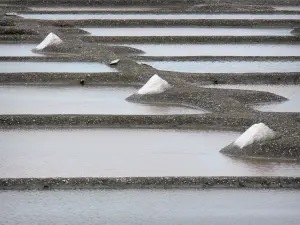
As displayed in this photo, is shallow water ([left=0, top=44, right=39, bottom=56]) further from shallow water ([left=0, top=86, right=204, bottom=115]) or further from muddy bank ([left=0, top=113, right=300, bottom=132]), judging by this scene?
muddy bank ([left=0, top=113, right=300, bottom=132])

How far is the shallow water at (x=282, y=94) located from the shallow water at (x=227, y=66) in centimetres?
94

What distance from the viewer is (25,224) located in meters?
6.18

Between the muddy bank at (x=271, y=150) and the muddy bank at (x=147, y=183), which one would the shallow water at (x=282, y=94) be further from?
the muddy bank at (x=147, y=183)

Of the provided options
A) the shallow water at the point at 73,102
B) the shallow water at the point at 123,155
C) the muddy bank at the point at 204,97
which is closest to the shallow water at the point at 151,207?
the shallow water at the point at 123,155

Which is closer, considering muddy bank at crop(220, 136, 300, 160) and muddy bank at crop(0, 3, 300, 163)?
muddy bank at crop(220, 136, 300, 160)

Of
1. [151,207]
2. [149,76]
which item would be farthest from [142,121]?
[151,207]

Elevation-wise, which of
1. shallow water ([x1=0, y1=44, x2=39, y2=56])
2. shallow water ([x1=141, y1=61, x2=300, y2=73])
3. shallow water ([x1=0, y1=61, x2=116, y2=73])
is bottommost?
shallow water ([x1=141, y1=61, x2=300, y2=73])

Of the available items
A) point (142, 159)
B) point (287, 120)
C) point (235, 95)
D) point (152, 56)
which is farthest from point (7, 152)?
point (152, 56)

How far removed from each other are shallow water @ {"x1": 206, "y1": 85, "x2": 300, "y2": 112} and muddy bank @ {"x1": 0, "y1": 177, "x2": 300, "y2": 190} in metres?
3.20

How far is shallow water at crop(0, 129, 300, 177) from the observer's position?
7.59m

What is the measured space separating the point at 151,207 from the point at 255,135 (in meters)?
1.99

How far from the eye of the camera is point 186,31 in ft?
57.0

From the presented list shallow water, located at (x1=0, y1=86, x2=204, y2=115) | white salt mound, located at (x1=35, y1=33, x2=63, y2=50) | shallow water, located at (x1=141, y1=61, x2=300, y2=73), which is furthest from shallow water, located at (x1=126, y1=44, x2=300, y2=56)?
shallow water, located at (x1=0, y1=86, x2=204, y2=115)

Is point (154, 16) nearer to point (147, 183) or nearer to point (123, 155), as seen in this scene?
point (123, 155)
